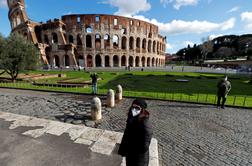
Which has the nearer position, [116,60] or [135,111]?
[135,111]

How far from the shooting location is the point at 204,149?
4.05m

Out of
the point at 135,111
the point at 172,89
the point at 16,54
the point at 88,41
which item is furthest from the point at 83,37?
the point at 135,111

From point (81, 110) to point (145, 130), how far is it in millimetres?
5589

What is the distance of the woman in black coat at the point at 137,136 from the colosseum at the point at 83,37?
43049 mm

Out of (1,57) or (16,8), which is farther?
(16,8)

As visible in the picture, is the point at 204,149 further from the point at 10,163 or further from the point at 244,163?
the point at 10,163

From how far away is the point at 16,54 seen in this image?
1516 centimetres

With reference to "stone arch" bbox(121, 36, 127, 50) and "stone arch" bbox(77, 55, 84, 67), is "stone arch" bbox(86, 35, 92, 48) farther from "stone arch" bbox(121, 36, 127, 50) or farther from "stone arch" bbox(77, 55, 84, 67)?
"stone arch" bbox(121, 36, 127, 50)

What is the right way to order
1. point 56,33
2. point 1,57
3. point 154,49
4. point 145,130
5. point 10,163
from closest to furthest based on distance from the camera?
point 145,130
point 10,163
point 1,57
point 56,33
point 154,49

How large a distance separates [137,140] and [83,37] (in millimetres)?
48677

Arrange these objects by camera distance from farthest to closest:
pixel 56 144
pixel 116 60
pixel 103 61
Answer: pixel 116 60 → pixel 103 61 → pixel 56 144

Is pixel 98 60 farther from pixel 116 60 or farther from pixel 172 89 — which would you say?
pixel 172 89

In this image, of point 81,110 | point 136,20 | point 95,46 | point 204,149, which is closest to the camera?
point 204,149

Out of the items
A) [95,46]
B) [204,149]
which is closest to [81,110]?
[204,149]
